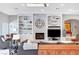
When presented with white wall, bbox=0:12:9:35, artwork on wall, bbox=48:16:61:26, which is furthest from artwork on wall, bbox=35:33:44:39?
white wall, bbox=0:12:9:35

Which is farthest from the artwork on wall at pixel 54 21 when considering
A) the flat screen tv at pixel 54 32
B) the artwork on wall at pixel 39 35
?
the artwork on wall at pixel 39 35

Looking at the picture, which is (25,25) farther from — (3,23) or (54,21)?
(54,21)

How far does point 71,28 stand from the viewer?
10.4m

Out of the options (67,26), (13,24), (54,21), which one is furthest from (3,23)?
(67,26)

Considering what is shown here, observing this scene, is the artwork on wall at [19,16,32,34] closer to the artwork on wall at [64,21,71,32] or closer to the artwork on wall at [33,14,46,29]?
the artwork on wall at [33,14,46,29]

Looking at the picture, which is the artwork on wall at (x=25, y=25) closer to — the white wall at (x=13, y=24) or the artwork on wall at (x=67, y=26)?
the white wall at (x=13, y=24)

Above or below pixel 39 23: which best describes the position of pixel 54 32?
below

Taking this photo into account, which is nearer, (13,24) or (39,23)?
(39,23)

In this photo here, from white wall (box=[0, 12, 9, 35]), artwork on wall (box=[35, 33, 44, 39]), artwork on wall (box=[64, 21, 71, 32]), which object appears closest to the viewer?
white wall (box=[0, 12, 9, 35])

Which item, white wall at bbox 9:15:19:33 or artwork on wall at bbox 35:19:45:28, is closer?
artwork on wall at bbox 35:19:45:28

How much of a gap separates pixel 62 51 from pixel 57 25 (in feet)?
19.3

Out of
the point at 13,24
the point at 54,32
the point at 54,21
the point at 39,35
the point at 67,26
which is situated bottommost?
the point at 39,35

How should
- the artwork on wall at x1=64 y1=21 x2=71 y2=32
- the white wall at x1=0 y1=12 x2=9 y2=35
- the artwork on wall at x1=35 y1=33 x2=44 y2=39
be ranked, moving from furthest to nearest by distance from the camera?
the artwork on wall at x1=64 y1=21 x2=71 y2=32 → the artwork on wall at x1=35 y1=33 x2=44 y2=39 → the white wall at x1=0 y1=12 x2=9 y2=35
